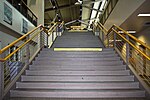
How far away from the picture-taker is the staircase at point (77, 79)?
3.91m

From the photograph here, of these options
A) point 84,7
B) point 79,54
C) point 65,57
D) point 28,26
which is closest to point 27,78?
point 65,57

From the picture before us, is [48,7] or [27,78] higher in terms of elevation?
[48,7]

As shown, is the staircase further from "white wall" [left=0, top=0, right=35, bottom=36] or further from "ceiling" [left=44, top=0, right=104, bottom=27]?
"ceiling" [left=44, top=0, right=104, bottom=27]

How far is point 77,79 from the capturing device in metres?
4.62

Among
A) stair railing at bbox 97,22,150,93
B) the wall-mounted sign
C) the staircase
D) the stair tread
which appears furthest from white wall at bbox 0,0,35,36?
the stair tread

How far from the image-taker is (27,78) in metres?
4.66

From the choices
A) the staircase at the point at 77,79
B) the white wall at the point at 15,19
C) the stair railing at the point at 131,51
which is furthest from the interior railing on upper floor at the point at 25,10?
the staircase at the point at 77,79

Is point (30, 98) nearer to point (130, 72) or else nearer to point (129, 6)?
point (130, 72)

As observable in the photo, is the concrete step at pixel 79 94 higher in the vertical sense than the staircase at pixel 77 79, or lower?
lower

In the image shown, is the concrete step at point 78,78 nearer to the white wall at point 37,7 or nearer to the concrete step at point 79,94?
the concrete step at point 79,94

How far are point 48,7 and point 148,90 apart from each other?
15178 millimetres

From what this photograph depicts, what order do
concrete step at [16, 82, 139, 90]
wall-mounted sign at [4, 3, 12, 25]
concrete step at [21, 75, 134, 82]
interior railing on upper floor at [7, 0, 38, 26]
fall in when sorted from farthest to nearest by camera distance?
interior railing on upper floor at [7, 0, 38, 26], wall-mounted sign at [4, 3, 12, 25], concrete step at [21, 75, 134, 82], concrete step at [16, 82, 139, 90]

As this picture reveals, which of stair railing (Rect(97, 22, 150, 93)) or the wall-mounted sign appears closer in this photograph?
stair railing (Rect(97, 22, 150, 93))

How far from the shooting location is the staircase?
391cm
